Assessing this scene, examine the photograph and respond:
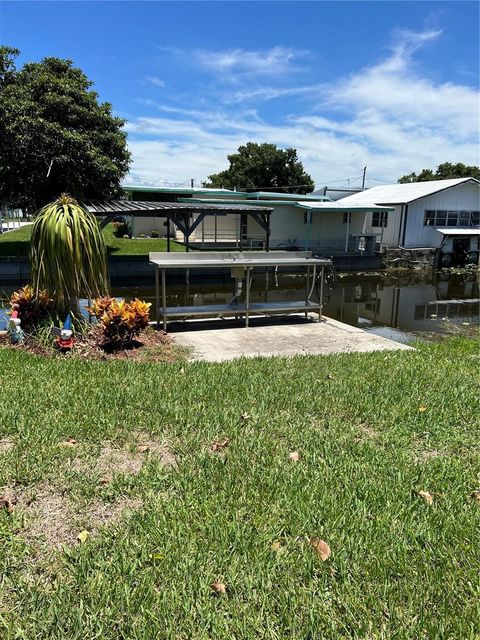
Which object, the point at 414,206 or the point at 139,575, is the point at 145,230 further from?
the point at 139,575

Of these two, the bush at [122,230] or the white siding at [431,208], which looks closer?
the white siding at [431,208]

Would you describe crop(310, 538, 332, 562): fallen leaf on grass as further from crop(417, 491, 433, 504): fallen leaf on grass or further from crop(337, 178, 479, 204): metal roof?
crop(337, 178, 479, 204): metal roof

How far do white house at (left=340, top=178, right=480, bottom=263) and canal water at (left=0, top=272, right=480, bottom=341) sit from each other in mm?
4760

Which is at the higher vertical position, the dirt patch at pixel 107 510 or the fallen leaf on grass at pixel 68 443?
the fallen leaf on grass at pixel 68 443

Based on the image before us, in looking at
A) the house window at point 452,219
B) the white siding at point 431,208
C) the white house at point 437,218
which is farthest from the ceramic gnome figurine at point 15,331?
the house window at point 452,219

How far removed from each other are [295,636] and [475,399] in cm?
339

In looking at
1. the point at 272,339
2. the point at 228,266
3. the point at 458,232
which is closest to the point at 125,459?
the point at 272,339

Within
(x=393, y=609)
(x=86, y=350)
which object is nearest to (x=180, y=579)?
(x=393, y=609)

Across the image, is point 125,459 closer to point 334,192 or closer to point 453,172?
point 334,192

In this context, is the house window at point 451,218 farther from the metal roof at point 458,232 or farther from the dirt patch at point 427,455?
the dirt patch at point 427,455

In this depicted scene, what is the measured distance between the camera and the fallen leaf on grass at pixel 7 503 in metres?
2.47


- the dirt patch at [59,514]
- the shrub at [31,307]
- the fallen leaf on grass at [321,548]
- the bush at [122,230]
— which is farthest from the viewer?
the bush at [122,230]

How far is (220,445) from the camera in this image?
3299 millimetres

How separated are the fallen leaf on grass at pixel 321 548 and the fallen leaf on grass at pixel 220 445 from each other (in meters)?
1.09
